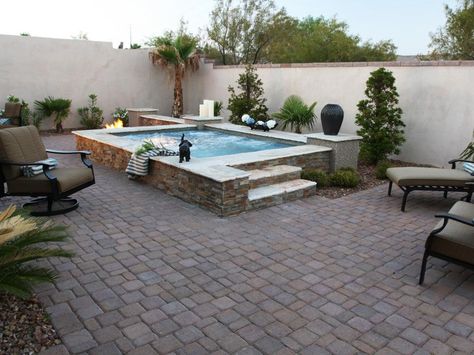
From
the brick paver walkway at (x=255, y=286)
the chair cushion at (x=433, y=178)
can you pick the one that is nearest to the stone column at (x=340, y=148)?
the chair cushion at (x=433, y=178)

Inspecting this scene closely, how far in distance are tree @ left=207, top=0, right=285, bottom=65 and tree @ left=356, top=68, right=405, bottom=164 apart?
40.0ft

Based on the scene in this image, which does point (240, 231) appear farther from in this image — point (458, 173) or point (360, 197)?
point (458, 173)

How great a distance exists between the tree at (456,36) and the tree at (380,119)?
26.7ft

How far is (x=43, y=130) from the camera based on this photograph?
12.5 meters

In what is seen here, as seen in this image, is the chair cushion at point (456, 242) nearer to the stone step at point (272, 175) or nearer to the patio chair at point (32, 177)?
the stone step at point (272, 175)

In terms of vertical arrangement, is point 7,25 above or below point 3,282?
above

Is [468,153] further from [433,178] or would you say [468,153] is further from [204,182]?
[204,182]

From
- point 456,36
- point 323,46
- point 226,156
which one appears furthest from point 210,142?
point 456,36

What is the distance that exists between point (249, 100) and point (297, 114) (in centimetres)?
185

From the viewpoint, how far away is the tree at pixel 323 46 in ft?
52.3

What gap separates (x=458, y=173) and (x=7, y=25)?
22355mm

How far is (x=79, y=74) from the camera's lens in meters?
13.1

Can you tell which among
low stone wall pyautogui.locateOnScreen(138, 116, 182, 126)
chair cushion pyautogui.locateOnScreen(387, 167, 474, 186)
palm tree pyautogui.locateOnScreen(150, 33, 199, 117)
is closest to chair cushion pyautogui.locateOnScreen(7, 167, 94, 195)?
chair cushion pyautogui.locateOnScreen(387, 167, 474, 186)

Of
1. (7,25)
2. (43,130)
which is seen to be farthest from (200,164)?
(7,25)
